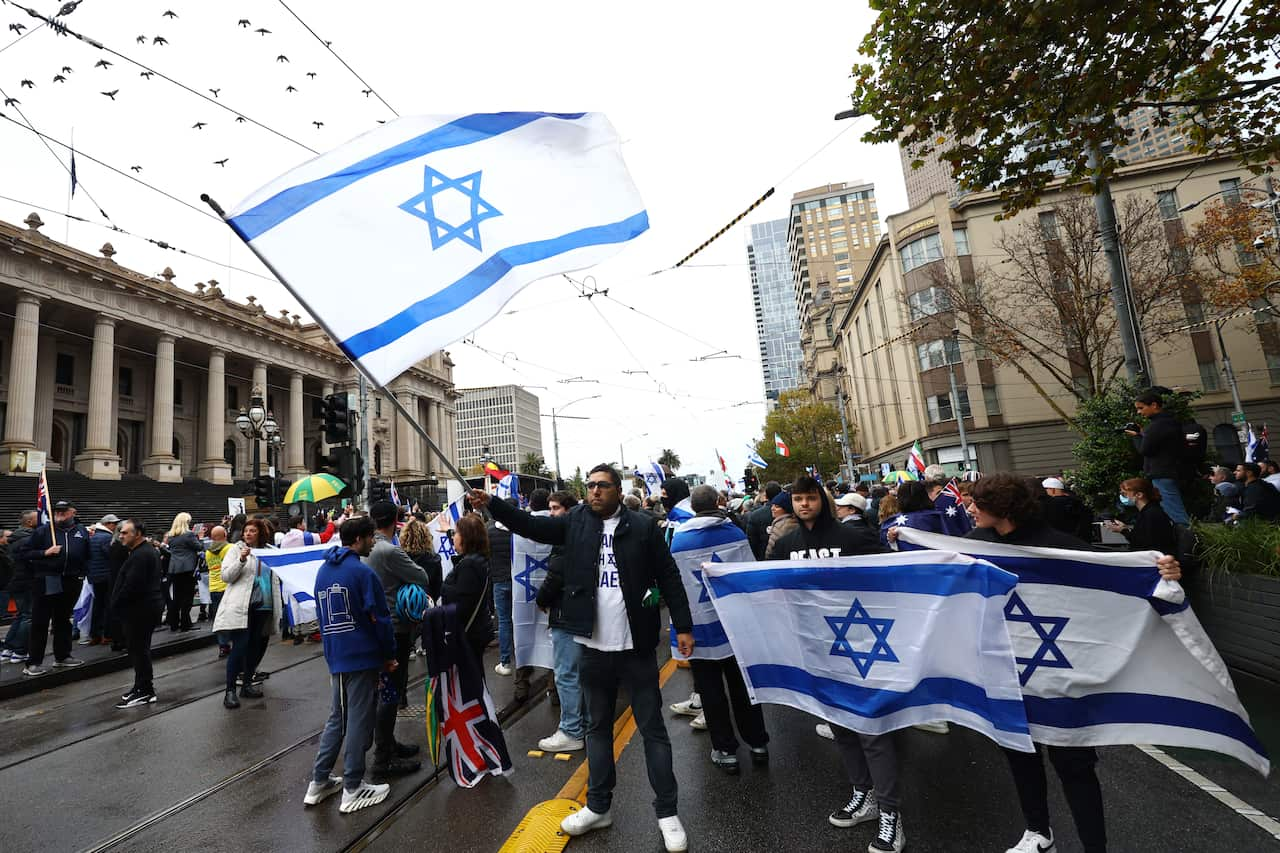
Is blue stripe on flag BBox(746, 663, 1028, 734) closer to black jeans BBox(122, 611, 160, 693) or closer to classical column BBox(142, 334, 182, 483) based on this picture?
black jeans BBox(122, 611, 160, 693)

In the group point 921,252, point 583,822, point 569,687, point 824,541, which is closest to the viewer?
point 583,822

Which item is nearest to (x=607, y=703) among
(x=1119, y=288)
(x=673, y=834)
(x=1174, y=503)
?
(x=673, y=834)

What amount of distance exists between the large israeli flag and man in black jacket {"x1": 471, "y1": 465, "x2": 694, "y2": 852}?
1830 millimetres

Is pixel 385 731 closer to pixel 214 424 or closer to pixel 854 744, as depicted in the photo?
pixel 854 744

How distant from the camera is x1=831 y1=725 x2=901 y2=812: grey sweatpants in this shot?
3400 mm

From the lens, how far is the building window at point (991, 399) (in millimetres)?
38344

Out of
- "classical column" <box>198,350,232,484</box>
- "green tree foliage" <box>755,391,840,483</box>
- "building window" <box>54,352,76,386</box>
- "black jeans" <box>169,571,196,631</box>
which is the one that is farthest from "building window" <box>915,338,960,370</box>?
"building window" <box>54,352,76,386</box>

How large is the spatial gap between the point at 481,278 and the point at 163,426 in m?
46.9

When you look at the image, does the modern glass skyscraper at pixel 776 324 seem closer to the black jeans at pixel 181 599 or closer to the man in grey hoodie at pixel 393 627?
the black jeans at pixel 181 599

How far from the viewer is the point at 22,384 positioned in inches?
1292

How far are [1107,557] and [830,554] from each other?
4.67ft

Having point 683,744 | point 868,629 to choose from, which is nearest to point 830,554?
point 868,629

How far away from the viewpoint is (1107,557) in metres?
3.28

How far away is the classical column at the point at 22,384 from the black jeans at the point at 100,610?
28.5 meters
